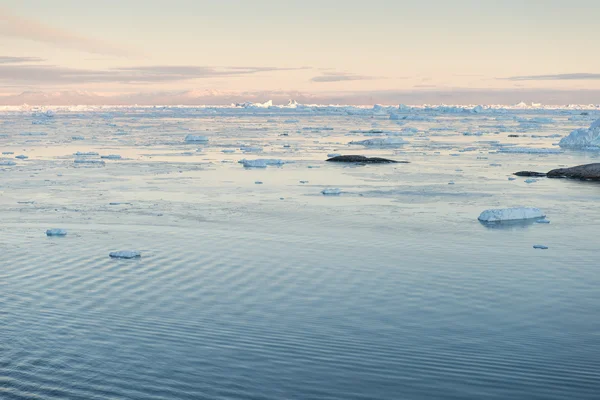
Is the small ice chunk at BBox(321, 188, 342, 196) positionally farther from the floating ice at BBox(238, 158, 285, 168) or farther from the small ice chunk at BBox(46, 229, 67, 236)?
the floating ice at BBox(238, 158, 285, 168)

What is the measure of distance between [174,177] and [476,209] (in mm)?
11543

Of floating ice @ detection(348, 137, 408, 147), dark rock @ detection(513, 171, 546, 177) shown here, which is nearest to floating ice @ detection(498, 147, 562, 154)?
floating ice @ detection(348, 137, 408, 147)

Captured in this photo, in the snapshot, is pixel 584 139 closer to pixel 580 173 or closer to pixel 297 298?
pixel 580 173

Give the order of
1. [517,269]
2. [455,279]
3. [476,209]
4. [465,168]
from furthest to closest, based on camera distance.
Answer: [465,168]
[476,209]
[517,269]
[455,279]

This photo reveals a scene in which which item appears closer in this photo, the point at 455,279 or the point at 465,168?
the point at 455,279

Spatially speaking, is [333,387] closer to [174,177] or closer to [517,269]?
[517,269]

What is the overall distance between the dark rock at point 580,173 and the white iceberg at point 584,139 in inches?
649

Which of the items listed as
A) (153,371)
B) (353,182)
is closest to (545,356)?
(153,371)

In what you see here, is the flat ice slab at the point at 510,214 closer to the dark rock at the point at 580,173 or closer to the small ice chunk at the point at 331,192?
the small ice chunk at the point at 331,192

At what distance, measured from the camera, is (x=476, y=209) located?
61.3 ft

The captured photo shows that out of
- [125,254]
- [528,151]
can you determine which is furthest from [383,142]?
[125,254]

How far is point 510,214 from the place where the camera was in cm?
1702

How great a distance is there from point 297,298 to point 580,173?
60.5 feet

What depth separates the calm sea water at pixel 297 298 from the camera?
24.8 ft
